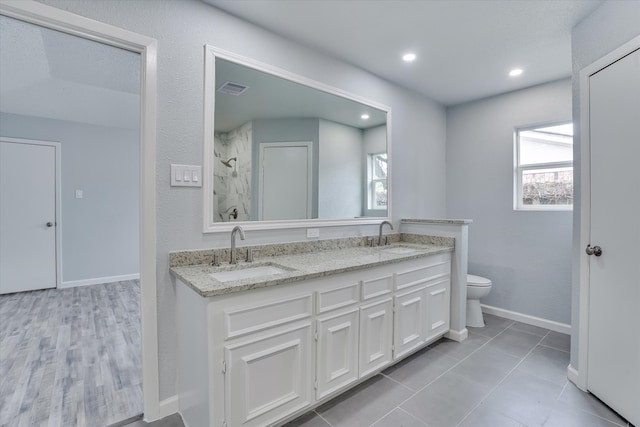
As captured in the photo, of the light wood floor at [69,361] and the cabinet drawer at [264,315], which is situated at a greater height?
the cabinet drawer at [264,315]

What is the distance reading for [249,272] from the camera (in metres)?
1.84

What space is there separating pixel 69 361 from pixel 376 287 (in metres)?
2.33

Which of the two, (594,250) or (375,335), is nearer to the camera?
(594,250)

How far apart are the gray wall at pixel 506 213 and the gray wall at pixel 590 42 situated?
0.96 meters

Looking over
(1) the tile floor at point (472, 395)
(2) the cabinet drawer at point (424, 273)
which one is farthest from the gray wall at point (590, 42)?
(2) the cabinet drawer at point (424, 273)

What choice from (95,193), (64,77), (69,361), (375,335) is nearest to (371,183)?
(375,335)

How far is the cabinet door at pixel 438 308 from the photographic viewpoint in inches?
94.8

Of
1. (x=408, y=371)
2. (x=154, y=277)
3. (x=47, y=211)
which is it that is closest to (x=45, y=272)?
(x=47, y=211)

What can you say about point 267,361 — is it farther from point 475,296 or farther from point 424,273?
point 475,296

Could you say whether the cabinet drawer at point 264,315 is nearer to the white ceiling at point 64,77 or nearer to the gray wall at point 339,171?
the gray wall at point 339,171

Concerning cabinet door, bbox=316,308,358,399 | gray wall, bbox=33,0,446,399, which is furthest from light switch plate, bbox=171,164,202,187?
cabinet door, bbox=316,308,358,399

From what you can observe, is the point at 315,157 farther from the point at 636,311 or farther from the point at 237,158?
the point at 636,311

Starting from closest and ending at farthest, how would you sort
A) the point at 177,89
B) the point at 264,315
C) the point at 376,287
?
1. the point at 264,315
2. the point at 177,89
3. the point at 376,287

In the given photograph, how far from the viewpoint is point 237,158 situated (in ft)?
6.61
